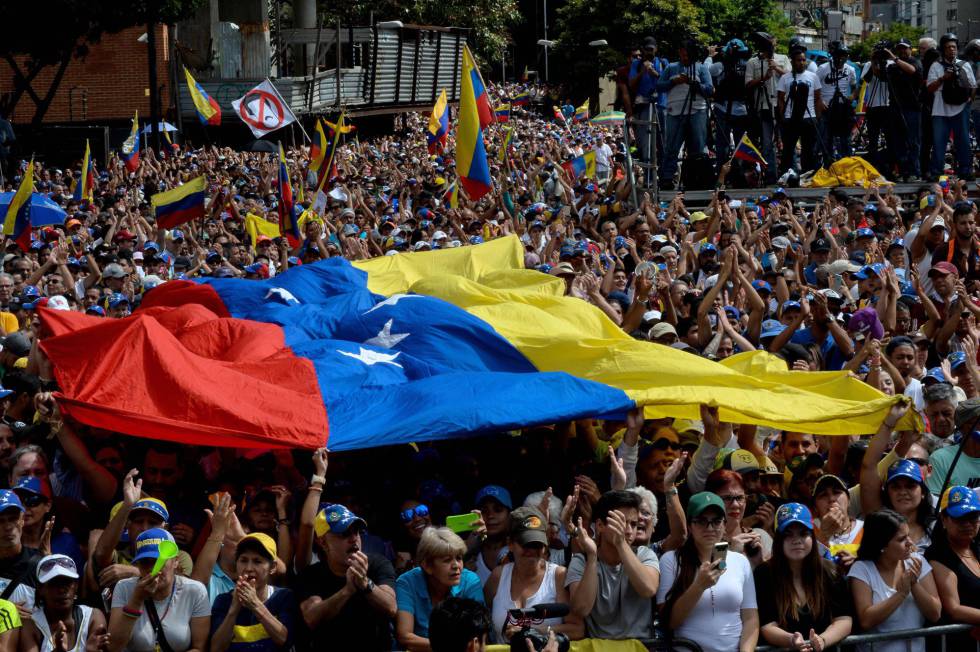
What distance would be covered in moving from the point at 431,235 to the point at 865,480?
31.2 feet

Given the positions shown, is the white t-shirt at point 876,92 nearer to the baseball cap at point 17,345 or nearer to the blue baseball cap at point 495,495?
the baseball cap at point 17,345

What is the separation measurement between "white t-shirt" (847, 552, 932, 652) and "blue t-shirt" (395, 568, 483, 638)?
152 centimetres

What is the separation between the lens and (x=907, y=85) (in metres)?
15.7

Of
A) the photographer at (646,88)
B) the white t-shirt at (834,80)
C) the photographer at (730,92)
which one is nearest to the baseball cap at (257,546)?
the photographer at (646,88)

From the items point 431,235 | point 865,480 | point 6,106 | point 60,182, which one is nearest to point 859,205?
point 431,235

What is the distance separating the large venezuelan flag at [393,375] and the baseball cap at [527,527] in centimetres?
143

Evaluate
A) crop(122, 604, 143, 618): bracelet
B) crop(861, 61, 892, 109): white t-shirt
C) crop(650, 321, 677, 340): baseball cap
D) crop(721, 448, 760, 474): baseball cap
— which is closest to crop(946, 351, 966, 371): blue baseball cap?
crop(650, 321, 677, 340): baseball cap

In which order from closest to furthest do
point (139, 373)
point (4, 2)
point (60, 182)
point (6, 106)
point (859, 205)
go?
point (139, 373) → point (859, 205) → point (60, 182) → point (4, 2) → point (6, 106)

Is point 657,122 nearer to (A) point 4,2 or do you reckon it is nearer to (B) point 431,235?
(B) point 431,235

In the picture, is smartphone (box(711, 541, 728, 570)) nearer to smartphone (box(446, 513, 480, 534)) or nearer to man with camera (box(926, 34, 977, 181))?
smartphone (box(446, 513, 480, 534))

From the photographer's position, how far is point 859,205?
13938mm

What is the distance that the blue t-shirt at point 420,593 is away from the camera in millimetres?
6066

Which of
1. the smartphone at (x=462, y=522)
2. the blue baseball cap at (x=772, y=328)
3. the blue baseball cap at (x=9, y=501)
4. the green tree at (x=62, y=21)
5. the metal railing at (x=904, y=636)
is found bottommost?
the metal railing at (x=904, y=636)

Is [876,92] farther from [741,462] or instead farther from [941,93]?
[741,462]
